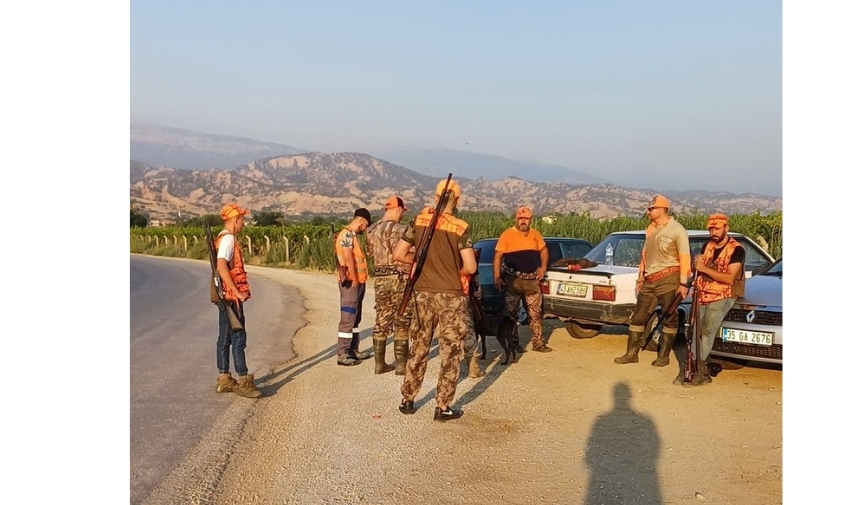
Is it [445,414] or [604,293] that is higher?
[604,293]

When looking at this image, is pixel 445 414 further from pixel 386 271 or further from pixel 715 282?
pixel 715 282

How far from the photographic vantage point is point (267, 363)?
933 cm

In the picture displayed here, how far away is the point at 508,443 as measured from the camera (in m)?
5.84

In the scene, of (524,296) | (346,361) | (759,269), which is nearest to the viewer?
(346,361)

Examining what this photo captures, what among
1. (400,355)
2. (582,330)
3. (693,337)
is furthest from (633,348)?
(400,355)

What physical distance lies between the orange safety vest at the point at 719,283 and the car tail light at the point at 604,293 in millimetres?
1591

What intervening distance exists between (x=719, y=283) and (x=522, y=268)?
261cm

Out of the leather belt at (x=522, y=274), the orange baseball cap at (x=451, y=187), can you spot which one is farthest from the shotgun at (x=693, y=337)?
the orange baseball cap at (x=451, y=187)

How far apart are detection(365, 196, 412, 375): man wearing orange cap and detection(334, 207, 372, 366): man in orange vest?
505 mm

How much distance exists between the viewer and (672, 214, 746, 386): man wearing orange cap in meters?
7.70

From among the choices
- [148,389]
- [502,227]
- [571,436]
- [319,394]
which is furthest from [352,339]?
[502,227]

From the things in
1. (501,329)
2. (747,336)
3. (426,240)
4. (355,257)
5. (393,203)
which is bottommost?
(501,329)

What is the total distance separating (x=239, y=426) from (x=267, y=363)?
10.0ft

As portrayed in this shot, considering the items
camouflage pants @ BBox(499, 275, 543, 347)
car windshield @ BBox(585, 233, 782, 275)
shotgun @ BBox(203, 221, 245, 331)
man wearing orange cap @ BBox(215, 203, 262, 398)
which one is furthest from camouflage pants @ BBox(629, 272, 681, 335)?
shotgun @ BBox(203, 221, 245, 331)
